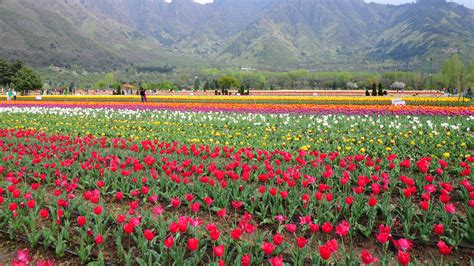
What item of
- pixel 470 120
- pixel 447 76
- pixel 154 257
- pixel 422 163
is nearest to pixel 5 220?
pixel 154 257

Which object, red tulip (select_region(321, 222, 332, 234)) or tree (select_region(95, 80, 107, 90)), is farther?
tree (select_region(95, 80, 107, 90))

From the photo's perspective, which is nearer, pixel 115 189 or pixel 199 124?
pixel 115 189

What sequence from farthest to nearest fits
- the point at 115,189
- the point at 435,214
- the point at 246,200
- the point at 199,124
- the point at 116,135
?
the point at 199,124 → the point at 116,135 → the point at 115,189 → the point at 246,200 → the point at 435,214

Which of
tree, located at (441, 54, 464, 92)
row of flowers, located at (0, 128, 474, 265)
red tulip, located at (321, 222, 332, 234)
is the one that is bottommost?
row of flowers, located at (0, 128, 474, 265)

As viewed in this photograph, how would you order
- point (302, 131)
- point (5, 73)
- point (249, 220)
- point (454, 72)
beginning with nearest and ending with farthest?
point (249, 220)
point (302, 131)
point (5, 73)
point (454, 72)

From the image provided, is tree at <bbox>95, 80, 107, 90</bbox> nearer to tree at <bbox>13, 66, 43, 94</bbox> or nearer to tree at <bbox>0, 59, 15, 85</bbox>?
tree at <bbox>0, 59, 15, 85</bbox>

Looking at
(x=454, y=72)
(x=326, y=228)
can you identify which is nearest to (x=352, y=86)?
(x=454, y=72)

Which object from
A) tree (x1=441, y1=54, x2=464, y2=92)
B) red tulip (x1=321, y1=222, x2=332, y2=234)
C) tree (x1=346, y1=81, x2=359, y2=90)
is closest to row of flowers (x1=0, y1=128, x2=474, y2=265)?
A: red tulip (x1=321, y1=222, x2=332, y2=234)

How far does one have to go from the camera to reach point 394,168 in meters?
6.48

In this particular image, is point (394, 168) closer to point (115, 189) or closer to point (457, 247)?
point (457, 247)

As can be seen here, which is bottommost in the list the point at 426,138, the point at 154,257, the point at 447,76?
the point at 154,257

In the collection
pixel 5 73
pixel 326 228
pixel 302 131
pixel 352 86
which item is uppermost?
pixel 5 73

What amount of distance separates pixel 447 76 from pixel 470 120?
276ft

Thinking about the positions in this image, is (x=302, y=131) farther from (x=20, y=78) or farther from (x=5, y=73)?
(x=5, y=73)
